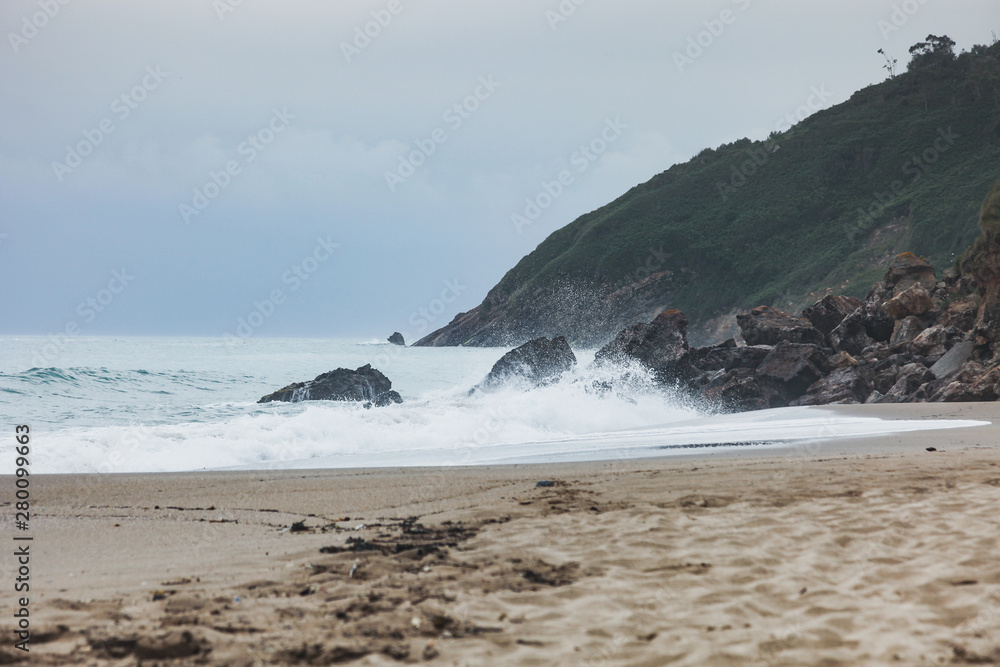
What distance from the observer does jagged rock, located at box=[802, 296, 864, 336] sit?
27797 mm

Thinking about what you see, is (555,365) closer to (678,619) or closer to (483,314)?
(678,619)

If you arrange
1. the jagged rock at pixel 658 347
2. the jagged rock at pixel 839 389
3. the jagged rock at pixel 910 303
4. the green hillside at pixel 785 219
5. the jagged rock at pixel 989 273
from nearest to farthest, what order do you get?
the jagged rock at pixel 989 273
the jagged rock at pixel 839 389
the jagged rock at pixel 910 303
the jagged rock at pixel 658 347
the green hillside at pixel 785 219

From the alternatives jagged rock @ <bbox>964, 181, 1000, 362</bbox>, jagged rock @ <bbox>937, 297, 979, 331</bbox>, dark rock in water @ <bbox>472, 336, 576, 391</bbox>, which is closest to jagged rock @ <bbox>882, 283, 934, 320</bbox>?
jagged rock @ <bbox>937, 297, 979, 331</bbox>

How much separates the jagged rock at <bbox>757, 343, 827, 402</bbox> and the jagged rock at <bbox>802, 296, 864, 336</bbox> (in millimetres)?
5479

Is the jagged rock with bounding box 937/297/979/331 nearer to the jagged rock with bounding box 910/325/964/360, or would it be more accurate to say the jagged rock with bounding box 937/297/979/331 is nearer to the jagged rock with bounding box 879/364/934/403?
the jagged rock with bounding box 910/325/964/360

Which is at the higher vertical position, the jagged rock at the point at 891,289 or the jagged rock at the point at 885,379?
the jagged rock at the point at 891,289

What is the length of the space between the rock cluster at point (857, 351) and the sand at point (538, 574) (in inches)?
512

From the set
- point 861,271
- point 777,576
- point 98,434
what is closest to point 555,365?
point 98,434

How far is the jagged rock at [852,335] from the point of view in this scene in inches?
995

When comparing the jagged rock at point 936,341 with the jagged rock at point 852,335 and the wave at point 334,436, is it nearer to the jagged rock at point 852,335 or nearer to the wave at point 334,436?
the jagged rock at point 852,335

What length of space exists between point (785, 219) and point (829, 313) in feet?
188

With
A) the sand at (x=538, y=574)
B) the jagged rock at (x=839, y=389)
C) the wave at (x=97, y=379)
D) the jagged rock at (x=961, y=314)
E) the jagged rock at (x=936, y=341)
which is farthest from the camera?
the wave at (x=97, y=379)

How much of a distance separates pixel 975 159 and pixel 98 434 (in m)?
75.2

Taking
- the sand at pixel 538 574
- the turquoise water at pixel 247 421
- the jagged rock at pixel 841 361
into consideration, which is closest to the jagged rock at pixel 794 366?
the jagged rock at pixel 841 361
